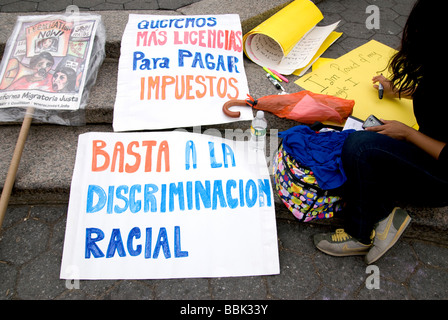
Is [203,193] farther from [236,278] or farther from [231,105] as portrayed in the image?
[231,105]

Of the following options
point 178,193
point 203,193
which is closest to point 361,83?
point 203,193

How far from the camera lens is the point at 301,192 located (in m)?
1.84

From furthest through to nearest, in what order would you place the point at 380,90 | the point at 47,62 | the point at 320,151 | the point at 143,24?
the point at 143,24 < the point at 380,90 < the point at 47,62 < the point at 320,151

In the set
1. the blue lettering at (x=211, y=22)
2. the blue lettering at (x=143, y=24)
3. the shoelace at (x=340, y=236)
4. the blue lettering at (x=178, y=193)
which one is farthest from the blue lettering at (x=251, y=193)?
the blue lettering at (x=143, y=24)

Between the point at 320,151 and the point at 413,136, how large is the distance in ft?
1.53

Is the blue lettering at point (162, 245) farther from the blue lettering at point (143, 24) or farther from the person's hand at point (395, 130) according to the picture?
the blue lettering at point (143, 24)

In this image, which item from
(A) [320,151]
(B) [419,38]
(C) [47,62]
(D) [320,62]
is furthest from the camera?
(D) [320,62]

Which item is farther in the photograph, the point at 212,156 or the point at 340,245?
the point at 212,156

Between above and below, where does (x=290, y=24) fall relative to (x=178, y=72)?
above

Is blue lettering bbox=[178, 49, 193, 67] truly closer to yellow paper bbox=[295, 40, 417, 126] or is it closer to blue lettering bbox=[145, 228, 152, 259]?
yellow paper bbox=[295, 40, 417, 126]

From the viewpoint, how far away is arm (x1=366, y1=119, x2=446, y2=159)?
159 cm

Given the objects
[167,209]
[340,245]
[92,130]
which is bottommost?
[340,245]

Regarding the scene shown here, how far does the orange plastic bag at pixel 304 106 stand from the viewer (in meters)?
2.19

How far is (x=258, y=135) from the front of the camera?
219 cm
